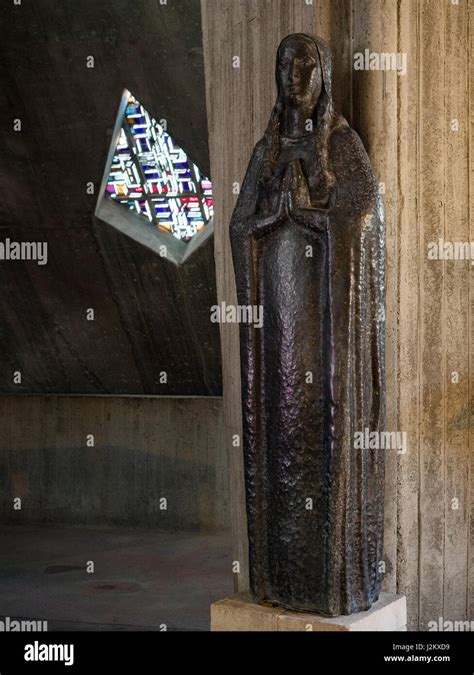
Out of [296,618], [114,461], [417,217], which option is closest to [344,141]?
[417,217]

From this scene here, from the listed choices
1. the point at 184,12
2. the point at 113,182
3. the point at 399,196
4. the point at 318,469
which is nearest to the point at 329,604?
the point at 318,469

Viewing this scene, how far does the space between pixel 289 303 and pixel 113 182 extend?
22.4ft

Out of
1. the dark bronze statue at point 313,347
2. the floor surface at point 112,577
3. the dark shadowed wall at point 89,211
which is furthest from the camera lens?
the dark shadowed wall at point 89,211

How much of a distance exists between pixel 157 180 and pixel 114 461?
317 cm

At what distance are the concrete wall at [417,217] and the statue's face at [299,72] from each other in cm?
46

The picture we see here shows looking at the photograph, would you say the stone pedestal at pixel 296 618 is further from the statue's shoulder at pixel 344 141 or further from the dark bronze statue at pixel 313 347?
the statue's shoulder at pixel 344 141

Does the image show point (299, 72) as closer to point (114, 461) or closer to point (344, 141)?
point (344, 141)

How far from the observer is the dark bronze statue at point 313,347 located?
382 centimetres

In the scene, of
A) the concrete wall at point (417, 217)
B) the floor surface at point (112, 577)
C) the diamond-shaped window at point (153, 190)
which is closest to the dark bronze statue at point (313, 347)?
the concrete wall at point (417, 217)

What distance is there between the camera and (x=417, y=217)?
4.48m

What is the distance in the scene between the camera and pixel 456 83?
459cm

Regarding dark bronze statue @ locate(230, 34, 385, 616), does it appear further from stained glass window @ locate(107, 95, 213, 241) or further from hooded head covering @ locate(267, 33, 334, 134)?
stained glass window @ locate(107, 95, 213, 241)

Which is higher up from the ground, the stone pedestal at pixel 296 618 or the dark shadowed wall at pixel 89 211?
the dark shadowed wall at pixel 89 211

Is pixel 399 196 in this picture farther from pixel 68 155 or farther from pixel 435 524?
pixel 68 155
